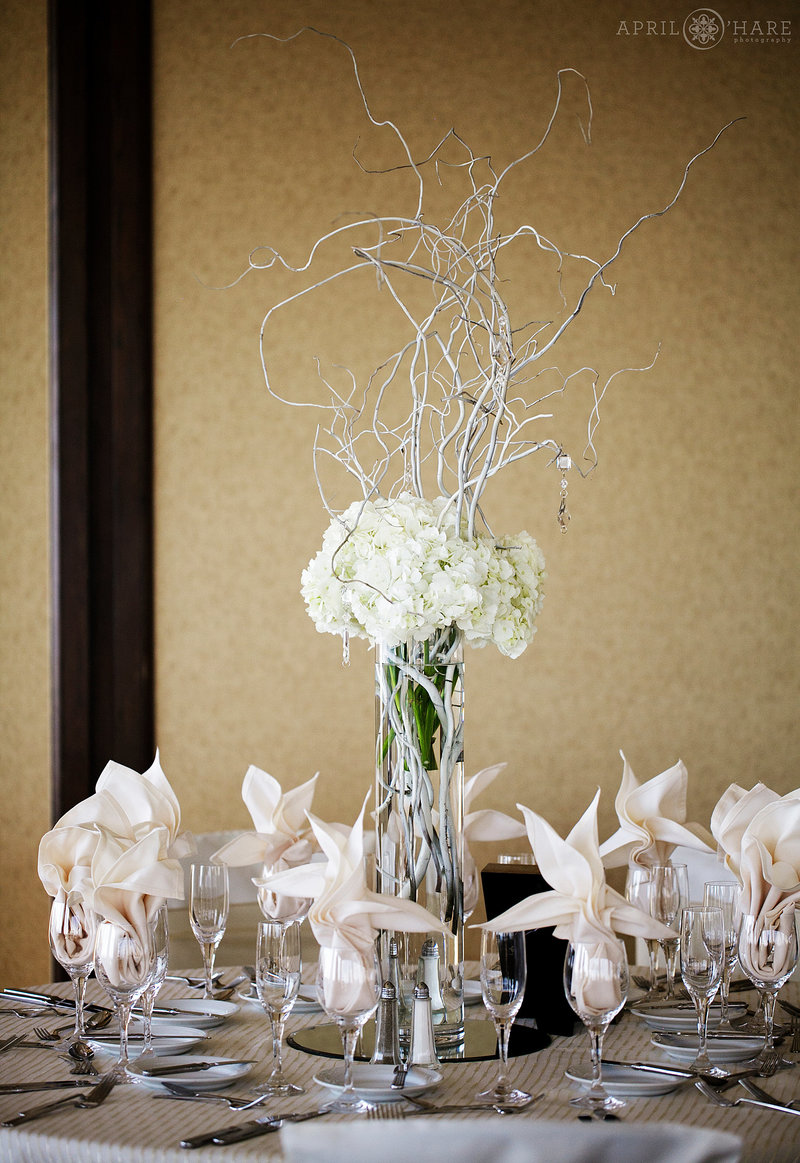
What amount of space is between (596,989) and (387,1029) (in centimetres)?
30

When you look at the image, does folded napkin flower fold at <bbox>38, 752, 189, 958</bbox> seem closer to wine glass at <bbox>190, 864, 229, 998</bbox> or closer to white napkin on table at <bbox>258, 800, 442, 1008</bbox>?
wine glass at <bbox>190, 864, 229, 998</bbox>

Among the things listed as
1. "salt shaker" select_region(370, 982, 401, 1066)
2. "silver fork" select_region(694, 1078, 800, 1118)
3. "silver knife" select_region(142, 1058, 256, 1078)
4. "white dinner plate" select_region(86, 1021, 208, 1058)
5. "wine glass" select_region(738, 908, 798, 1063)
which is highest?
"wine glass" select_region(738, 908, 798, 1063)

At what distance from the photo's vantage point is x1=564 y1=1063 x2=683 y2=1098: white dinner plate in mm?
1367

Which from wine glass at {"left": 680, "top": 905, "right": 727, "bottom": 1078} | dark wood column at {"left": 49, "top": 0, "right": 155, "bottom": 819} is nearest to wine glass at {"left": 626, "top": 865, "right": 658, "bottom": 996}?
wine glass at {"left": 680, "top": 905, "right": 727, "bottom": 1078}

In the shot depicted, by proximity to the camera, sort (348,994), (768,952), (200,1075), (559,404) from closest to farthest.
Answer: (348,994) → (200,1075) → (768,952) → (559,404)

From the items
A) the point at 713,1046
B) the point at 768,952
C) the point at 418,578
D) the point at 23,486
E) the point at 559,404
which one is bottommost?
the point at 713,1046

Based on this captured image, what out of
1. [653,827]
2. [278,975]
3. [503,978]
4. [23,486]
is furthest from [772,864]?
[23,486]

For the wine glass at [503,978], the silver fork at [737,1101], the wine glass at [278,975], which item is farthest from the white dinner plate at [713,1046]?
the wine glass at [278,975]

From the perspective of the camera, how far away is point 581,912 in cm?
139

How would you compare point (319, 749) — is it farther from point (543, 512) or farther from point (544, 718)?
point (543, 512)

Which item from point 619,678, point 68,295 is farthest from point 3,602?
point 619,678

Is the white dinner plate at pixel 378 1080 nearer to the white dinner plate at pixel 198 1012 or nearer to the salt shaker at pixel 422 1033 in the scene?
the salt shaker at pixel 422 1033

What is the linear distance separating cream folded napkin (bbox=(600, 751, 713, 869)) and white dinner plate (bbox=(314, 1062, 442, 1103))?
50cm

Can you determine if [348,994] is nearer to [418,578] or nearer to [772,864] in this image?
[418,578]
